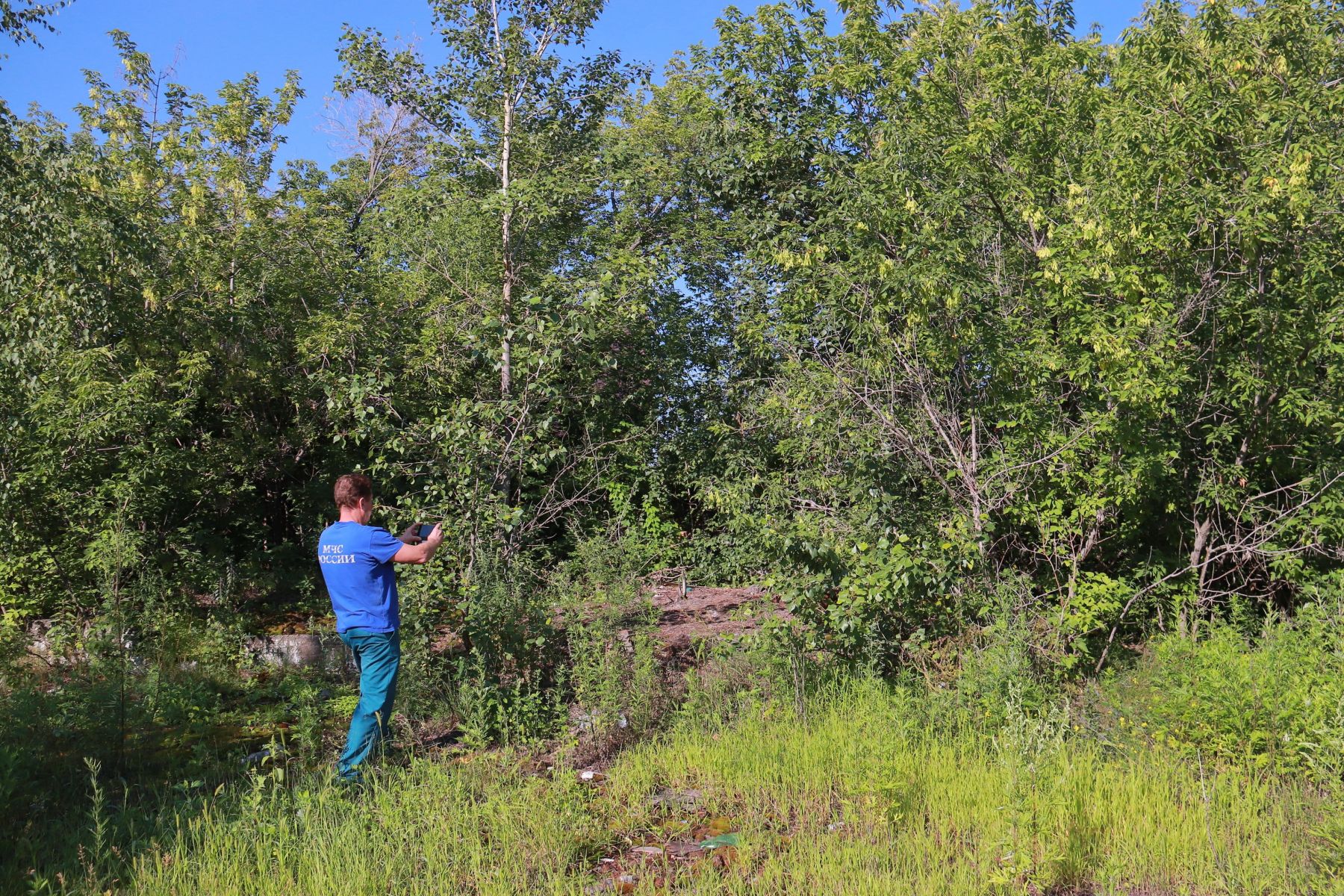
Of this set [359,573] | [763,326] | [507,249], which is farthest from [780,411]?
[359,573]

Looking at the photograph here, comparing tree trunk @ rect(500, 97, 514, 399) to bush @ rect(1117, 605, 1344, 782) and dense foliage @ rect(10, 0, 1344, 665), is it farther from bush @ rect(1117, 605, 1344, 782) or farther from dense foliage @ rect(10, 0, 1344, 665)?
bush @ rect(1117, 605, 1344, 782)

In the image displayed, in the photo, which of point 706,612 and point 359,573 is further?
point 706,612

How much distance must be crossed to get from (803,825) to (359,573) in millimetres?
2736

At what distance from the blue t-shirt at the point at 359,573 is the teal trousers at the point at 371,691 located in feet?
0.22

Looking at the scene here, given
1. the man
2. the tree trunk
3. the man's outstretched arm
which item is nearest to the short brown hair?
the man

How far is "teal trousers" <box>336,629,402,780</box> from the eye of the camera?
526 centimetres

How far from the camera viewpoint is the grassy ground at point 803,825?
3.97 meters

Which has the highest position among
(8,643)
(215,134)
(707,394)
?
(215,134)

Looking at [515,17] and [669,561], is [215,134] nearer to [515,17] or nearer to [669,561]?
[515,17]

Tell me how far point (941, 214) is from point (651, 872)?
5.63 m

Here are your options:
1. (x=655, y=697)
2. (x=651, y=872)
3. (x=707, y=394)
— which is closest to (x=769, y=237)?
(x=707, y=394)

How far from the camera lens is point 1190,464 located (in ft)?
25.2

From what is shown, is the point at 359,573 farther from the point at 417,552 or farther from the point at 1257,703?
the point at 1257,703

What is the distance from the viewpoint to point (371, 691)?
5359mm
